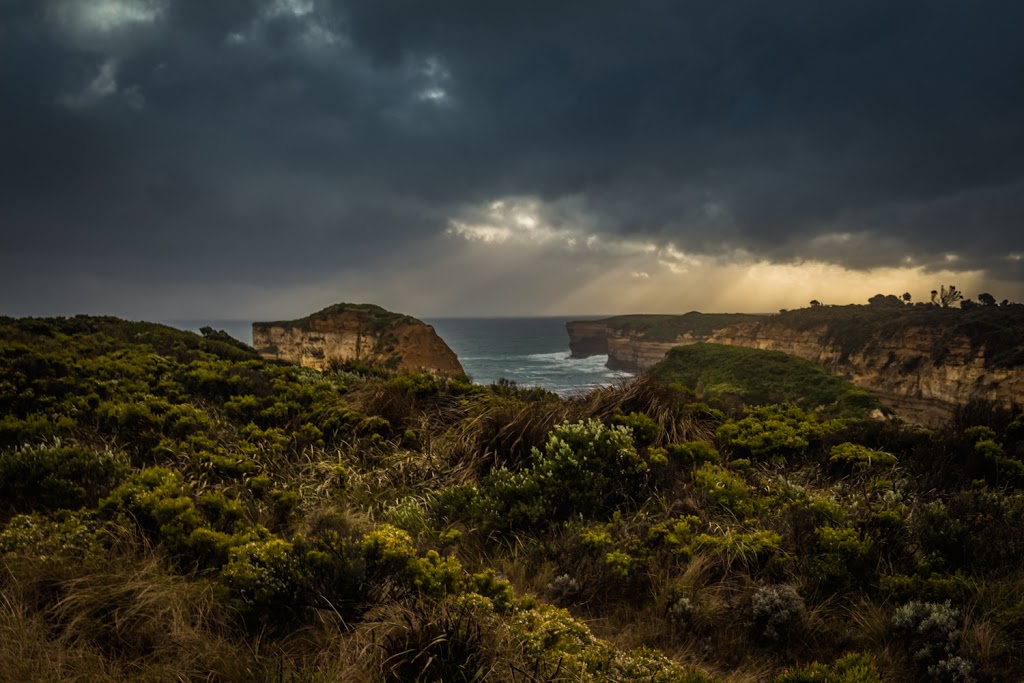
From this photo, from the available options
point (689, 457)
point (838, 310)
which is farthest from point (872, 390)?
point (689, 457)

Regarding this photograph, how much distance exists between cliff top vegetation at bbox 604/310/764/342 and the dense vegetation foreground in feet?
379

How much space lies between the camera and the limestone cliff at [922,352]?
144 ft

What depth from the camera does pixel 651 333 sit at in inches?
4818

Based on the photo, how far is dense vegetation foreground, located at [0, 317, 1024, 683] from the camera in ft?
7.73

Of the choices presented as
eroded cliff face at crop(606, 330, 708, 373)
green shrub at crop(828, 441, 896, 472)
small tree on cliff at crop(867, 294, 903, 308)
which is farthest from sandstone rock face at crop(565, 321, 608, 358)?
green shrub at crop(828, 441, 896, 472)

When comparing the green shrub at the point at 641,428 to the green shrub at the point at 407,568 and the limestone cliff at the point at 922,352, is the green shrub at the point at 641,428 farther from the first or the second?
the limestone cliff at the point at 922,352

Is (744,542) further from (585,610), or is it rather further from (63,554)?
(63,554)

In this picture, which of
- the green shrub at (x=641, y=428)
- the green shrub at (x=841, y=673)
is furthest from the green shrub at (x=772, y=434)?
the green shrub at (x=841, y=673)

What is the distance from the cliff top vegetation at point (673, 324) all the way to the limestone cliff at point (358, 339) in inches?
2943

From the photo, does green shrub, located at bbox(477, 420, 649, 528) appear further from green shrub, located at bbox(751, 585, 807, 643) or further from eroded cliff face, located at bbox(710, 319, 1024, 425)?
eroded cliff face, located at bbox(710, 319, 1024, 425)

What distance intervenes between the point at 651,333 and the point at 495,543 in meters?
124

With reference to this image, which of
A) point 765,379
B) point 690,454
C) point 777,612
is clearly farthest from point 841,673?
point 765,379

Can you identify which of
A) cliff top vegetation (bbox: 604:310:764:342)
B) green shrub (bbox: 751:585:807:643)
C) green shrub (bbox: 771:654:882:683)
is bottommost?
green shrub (bbox: 751:585:807:643)

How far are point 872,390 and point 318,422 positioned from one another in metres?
66.9
